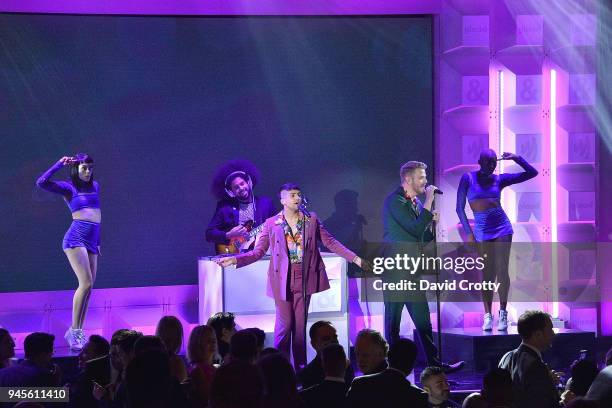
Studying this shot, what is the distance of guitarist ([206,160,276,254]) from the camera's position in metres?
7.53

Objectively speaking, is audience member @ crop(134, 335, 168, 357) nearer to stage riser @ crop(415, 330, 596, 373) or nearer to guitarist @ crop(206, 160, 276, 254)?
guitarist @ crop(206, 160, 276, 254)

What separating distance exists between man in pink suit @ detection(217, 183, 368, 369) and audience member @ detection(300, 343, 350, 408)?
2.73 metres

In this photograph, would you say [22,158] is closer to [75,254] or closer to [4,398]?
[75,254]

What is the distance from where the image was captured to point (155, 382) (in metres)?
3.13

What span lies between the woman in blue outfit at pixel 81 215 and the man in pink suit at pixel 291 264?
1183 mm

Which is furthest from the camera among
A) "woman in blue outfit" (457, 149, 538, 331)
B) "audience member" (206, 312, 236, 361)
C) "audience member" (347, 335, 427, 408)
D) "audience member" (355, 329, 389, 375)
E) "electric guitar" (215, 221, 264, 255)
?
"woman in blue outfit" (457, 149, 538, 331)

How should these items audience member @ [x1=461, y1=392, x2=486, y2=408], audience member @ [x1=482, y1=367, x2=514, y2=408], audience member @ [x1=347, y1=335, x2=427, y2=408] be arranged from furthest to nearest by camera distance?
audience member @ [x1=461, y1=392, x2=486, y2=408] < audience member @ [x1=482, y1=367, x2=514, y2=408] < audience member @ [x1=347, y1=335, x2=427, y2=408]

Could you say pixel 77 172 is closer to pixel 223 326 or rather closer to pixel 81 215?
pixel 81 215

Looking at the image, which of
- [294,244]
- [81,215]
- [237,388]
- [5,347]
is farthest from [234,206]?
[237,388]

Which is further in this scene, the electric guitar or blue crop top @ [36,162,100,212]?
the electric guitar

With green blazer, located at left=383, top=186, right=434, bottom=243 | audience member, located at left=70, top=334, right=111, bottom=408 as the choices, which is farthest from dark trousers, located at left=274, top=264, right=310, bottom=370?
audience member, located at left=70, top=334, right=111, bottom=408

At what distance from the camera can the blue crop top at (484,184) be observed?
7.73m

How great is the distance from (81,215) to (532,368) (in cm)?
428

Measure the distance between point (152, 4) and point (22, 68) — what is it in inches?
52.4
